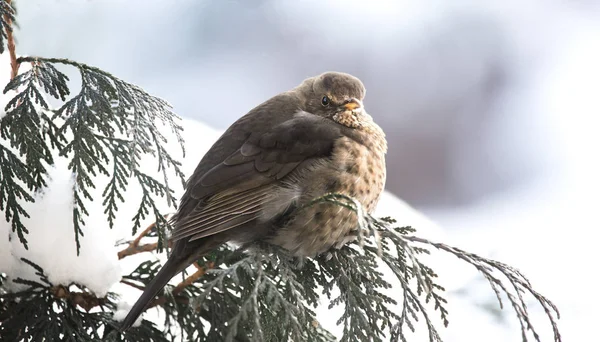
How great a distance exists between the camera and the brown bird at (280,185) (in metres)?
1.43

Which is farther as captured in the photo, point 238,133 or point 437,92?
point 437,92

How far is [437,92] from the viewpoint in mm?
4141

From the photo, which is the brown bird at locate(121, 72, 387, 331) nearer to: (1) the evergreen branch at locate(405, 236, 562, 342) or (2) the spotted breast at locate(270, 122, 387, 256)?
(2) the spotted breast at locate(270, 122, 387, 256)

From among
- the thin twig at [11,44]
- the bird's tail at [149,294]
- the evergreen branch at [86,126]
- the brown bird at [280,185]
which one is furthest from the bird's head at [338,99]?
the thin twig at [11,44]

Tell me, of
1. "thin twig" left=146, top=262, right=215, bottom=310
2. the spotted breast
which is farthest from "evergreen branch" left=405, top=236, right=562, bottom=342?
"thin twig" left=146, top=262, right=215, bottom=310

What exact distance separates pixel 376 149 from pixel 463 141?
255cm

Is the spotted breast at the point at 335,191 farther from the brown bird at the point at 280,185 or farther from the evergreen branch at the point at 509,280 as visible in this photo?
the evergreen branch at the point at 509,280

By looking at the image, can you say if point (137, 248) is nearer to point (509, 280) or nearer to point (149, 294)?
point (149, 294)

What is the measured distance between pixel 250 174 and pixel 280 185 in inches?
2.7

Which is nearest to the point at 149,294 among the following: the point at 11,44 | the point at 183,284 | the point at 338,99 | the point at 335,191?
the point at 183,284

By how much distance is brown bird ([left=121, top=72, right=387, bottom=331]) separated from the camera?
56.2 inches

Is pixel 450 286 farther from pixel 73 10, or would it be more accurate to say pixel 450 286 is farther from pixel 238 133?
pixel 73 10

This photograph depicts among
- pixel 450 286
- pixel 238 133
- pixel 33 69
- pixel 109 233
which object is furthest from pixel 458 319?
pixel 33 69

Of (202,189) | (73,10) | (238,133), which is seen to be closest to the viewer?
(202,189)
